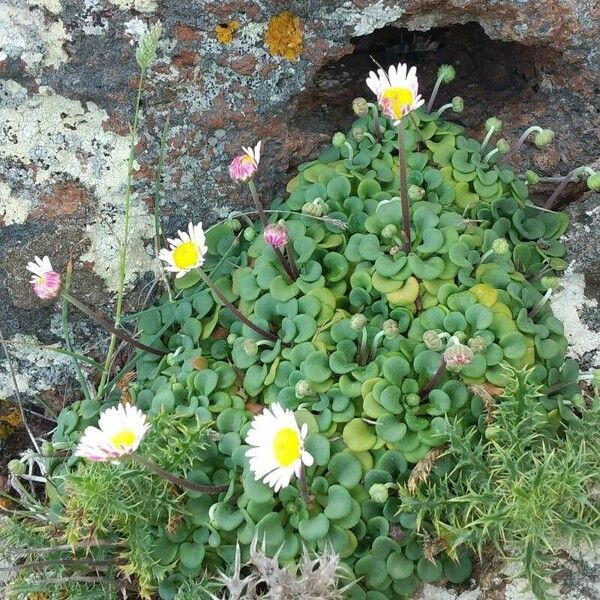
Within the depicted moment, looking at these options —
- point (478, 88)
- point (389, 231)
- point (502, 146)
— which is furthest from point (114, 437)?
point (478, 88)

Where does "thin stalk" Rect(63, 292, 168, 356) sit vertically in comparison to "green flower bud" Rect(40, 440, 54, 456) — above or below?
above

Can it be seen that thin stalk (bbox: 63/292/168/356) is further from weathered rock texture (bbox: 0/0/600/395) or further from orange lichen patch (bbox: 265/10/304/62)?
orange lichen patch (bbox: 265/10/304/62)

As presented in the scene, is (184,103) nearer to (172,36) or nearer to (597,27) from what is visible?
(172,36)

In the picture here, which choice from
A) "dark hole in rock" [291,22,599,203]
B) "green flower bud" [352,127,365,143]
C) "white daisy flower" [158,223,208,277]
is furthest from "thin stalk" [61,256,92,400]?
"green flower bud" [352,127,365,143]

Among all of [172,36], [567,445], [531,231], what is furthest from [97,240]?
[567,445]

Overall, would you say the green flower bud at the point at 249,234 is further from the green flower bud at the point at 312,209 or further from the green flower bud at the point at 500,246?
the green flower bud at the point at 500,246
